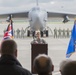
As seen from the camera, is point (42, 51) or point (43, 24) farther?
point (43, 24)

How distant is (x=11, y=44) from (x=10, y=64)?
0.31 meters

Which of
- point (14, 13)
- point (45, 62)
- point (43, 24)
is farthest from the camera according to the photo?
point (14, 13)

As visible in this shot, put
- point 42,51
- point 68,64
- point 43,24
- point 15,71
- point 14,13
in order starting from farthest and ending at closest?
point 14,13, point 43,24, point 42,51, point 15,71, point 68,64

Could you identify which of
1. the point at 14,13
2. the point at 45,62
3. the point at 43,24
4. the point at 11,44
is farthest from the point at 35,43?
the point at 14,13

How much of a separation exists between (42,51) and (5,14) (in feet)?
105

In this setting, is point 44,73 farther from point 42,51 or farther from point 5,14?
point 5,14

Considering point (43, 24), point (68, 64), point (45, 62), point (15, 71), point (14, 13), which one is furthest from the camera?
point (14, 13)

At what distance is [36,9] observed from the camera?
102 ft

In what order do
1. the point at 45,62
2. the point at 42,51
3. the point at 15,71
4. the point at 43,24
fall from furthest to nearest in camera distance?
1. the point at 43,24
2. the point at 42,51
3. the point at 15,71
4. the point at 45,62

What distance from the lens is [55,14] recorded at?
41.2 m

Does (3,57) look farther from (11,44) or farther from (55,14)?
(55,14)

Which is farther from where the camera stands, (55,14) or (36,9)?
(55,14)

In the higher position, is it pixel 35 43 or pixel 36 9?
pixel 36 9

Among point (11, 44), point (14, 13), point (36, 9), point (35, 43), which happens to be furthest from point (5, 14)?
point (11, 44)
